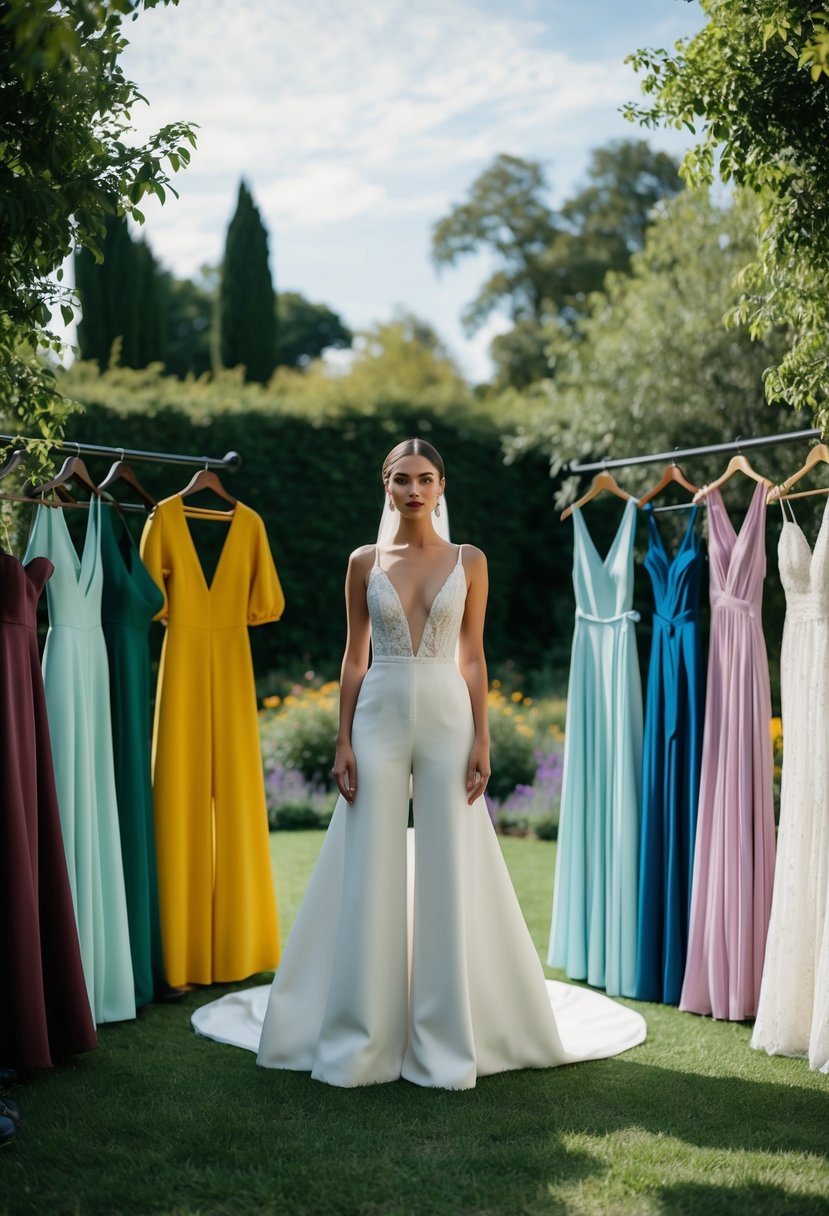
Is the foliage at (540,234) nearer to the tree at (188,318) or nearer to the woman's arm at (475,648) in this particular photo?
the tree at (188,318)

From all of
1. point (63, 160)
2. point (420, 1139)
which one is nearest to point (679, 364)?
point (63, 160)

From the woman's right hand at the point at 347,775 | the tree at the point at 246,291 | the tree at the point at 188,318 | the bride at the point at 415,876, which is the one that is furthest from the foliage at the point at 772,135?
the tree at the point at 188,318

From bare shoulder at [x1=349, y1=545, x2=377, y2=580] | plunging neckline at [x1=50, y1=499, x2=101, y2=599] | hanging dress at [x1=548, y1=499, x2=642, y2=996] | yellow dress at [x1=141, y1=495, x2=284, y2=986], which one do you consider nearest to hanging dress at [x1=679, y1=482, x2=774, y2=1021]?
hanging dress at [x1=548, y1=499, x2=642, y2=996]

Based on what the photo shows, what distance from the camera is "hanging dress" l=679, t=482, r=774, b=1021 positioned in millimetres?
4797

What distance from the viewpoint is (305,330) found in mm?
29922

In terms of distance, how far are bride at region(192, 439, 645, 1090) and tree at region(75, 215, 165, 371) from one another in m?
13.6

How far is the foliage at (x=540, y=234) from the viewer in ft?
82.2

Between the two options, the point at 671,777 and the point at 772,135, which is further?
the point at 671,777

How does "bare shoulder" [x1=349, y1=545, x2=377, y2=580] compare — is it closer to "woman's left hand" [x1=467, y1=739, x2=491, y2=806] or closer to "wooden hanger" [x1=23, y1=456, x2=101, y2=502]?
"woman's left hand" [x1=467, y1=739, x2=491, y2=806]

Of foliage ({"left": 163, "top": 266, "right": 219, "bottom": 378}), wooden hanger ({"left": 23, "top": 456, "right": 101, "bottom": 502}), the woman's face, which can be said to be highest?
foliage ({"left": 163, "top": 266, "right": 219, "bottom": 378})

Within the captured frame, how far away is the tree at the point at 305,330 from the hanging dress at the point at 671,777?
2575cm

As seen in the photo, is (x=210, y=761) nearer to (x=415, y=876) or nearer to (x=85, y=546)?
(x=85, y=546)

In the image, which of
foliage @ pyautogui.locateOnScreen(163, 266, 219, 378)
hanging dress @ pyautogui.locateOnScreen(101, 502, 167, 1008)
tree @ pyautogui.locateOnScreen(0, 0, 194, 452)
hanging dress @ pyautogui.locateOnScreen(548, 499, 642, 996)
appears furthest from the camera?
foliage @ pyautogui.locateOnScreen(163, 266, 219, 378)

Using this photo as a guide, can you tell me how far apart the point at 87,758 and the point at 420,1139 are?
6.60 feet
